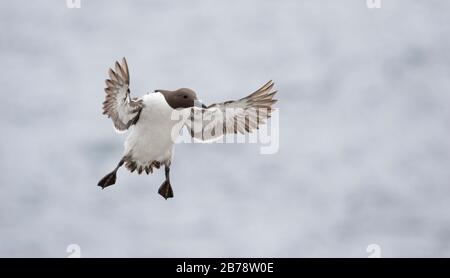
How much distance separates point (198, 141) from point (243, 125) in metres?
1.25

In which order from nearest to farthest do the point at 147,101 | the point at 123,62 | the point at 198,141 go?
the point at 123,62 → the point at 147,101 → the point at 198,141

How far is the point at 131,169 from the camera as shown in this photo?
23641 millimetres

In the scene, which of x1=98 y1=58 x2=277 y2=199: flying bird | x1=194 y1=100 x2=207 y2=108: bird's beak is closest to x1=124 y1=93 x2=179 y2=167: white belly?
x1=98 y1=58 x2=277 y2=199: flying bird

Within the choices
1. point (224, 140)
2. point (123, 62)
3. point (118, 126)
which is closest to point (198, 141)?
point (224, 140)

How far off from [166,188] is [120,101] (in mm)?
3126

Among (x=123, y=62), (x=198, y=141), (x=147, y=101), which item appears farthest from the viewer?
(x=198, y=141)

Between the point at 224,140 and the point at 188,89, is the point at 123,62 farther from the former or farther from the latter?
the point at 224,140

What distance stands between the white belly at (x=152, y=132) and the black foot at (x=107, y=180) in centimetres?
70

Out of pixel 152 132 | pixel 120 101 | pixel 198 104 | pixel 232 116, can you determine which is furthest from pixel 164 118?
pixel 232 116

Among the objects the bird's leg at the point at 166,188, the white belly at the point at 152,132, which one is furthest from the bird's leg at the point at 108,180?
the bird's leg at the point at 166,188

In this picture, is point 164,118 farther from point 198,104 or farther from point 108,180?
point 108,180

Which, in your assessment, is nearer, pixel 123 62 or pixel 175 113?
pixel 123 62

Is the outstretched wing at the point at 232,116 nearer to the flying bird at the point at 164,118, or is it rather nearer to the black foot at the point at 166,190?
the flying bird at the point at 164,118

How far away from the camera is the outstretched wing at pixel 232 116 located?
75.9 feet
